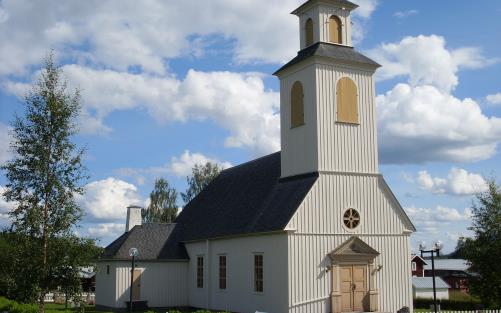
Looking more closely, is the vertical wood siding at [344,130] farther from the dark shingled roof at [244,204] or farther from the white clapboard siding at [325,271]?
the white clapboard siding at [325,271]

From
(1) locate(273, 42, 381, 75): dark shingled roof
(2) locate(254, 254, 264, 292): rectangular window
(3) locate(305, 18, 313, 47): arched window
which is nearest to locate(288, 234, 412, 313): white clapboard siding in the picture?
(2) locate(254, 254, 264, 292): rectangular window

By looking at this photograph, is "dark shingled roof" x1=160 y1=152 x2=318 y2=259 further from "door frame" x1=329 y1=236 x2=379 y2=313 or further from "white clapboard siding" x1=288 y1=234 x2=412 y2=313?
"door frame" x1=329 y1=236 x2=379 y2=313

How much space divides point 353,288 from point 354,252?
1579 mm

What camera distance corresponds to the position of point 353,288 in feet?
85.9

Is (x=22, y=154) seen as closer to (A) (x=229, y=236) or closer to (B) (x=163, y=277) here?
(A) (x=229, y=236)

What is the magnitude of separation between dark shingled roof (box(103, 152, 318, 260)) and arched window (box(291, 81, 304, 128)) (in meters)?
2.72

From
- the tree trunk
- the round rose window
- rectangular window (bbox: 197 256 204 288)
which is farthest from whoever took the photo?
rectangular window (bbox: 197 256 204 288)

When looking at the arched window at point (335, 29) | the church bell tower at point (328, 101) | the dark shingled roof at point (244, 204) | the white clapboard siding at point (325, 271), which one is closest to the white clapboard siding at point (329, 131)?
the church bell tower at point (328, 101)

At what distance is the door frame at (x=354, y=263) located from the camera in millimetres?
25625

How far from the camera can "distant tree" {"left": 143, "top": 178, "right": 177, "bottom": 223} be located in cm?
6462

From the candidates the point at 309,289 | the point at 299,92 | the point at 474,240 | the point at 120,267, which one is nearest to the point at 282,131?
the point at 299,92

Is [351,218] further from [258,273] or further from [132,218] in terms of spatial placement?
[132,218]

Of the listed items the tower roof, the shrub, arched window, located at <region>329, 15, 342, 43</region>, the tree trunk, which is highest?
the tower roof

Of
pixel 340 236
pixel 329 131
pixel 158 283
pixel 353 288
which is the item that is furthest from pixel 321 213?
pixel 158 283
